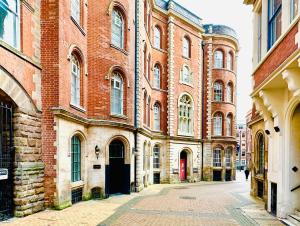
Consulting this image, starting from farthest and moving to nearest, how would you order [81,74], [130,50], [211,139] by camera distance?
[211,139] < [130,50] < [81,74]

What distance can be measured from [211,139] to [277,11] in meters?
21.1

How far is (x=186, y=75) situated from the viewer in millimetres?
28453

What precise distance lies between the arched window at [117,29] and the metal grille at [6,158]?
7880 mm

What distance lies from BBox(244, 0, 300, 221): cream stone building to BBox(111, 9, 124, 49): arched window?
766 centimetres

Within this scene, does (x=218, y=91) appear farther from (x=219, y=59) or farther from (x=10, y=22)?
(x=10, y=22)

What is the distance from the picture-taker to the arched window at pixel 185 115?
91.3 feet

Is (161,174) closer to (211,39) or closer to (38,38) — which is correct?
(211,39)

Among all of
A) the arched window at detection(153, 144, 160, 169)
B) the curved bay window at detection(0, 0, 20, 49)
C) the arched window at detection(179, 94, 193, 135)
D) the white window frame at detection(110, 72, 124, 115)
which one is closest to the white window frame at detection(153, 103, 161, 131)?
A: the arched window at detection(153, 144, 160, 169)

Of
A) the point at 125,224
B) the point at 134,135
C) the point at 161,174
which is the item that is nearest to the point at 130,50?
the point at 134,135

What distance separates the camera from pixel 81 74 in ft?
45.8

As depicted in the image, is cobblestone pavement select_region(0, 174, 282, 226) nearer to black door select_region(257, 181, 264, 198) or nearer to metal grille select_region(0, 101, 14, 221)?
metal grille select_region(0, 101, 14, 221)

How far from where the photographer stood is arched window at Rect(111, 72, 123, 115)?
1579cm

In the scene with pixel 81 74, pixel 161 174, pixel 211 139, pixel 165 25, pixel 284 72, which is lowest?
pixel 161 174

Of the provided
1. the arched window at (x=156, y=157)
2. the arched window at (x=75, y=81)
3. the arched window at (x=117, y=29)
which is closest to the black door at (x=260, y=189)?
the arched window at (x=75, y=81)
